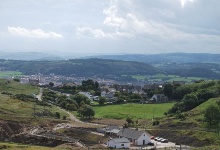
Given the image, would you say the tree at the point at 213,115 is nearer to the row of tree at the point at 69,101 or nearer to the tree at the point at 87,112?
the tree at the point at 87,112

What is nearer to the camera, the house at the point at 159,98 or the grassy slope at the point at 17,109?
the grassy slope at the point at 17,109

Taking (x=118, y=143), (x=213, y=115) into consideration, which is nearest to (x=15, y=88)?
(x=118, y=143)

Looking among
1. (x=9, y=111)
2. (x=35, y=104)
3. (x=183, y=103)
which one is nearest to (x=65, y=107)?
(x=35, y=104)

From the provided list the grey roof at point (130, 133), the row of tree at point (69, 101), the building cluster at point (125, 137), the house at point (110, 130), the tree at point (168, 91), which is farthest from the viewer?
the tree at point (168, 91)

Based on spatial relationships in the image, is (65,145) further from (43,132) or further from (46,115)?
(46,115)

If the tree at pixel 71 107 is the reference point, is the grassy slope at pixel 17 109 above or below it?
above

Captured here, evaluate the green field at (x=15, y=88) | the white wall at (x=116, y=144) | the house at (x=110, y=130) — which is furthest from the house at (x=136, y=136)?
the green field at (x=15, y=88)
